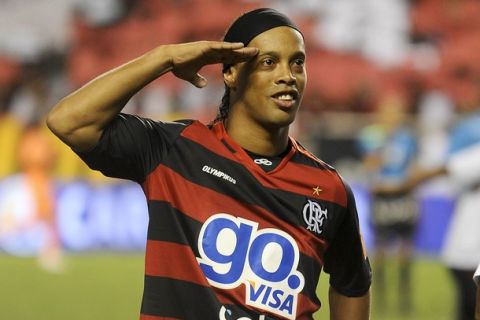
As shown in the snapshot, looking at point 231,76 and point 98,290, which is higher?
point 98,290

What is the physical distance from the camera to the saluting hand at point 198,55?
3.67m

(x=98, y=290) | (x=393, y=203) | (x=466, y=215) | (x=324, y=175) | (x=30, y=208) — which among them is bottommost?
(x=324, y=175)

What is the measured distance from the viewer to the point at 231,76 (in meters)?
4.05

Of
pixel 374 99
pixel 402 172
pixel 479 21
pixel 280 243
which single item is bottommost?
pixel 280 243

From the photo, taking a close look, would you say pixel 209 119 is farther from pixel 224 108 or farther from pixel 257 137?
pixel 257 137

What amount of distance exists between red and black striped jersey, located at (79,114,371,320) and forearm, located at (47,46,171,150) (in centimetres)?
7

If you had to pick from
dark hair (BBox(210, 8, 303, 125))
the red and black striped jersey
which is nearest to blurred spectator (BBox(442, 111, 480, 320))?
the red and black striped jersey

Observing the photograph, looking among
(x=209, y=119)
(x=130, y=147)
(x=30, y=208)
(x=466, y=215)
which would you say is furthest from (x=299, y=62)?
(x=209, y=119)

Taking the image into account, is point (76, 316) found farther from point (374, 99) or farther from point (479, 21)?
point (479, 21)

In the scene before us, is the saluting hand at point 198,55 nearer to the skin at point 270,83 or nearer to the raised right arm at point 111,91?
the raised right arm at point 111,91

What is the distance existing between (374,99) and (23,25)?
6136 mm

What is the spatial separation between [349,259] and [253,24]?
36.7 inches

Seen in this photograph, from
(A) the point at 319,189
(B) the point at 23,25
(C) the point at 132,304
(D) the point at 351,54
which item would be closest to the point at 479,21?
(D) the point at 351,54

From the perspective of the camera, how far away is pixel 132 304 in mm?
10992
